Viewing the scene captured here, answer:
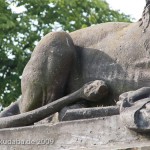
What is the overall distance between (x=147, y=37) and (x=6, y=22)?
32.2 feet

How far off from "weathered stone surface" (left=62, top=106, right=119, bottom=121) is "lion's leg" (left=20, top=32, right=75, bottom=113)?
0.58 metres

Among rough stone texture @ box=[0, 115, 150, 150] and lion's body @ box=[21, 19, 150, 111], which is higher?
lion's body @ box=[21, 19, 150, 111]

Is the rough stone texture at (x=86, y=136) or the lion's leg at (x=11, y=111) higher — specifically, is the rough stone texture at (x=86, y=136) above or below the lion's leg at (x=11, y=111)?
below

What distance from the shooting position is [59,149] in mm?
5395

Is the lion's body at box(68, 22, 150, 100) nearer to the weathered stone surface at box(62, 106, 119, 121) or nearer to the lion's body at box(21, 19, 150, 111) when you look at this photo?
the lion's body at box(21, 19, 150, 111)

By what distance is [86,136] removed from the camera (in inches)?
207

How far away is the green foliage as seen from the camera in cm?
1537

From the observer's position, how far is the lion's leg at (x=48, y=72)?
20.1 feet

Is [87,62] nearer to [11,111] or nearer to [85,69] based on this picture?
[85,69]

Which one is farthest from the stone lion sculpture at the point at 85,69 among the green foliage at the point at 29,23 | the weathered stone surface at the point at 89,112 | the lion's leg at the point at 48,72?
the green foliage at the point at 29,23

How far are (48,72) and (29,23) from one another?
33.0 ft

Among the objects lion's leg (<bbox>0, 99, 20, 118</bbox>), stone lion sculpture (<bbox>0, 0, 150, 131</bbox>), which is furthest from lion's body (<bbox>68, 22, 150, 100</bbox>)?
lion's leg (<bbox>0, 99, 20, 118</bbox>)

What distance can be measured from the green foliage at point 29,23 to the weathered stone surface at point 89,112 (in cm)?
933

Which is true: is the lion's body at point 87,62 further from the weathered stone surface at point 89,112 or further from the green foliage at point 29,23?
the green foliage at point 29,23
